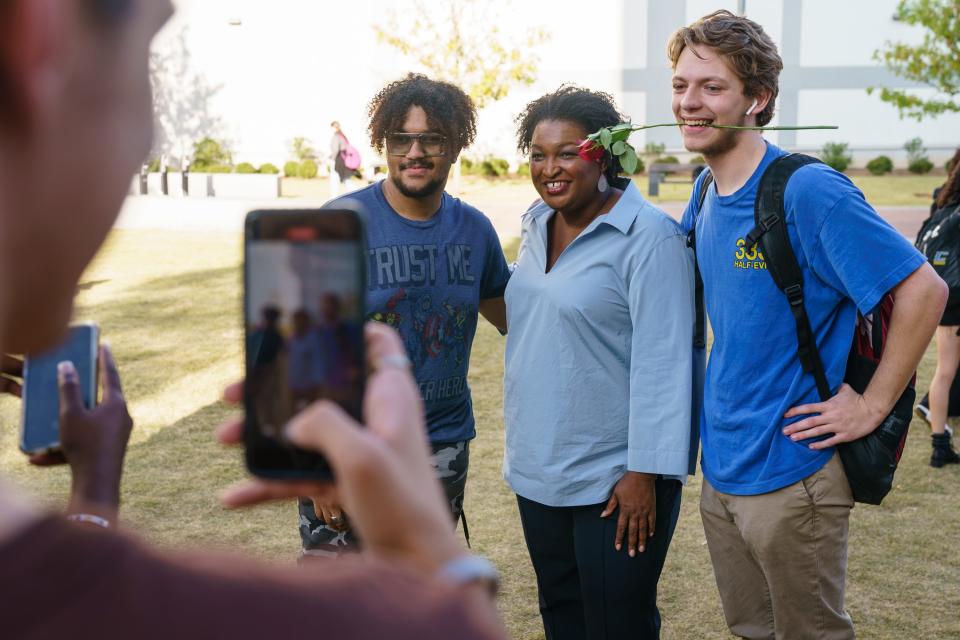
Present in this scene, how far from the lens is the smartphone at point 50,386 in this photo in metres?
1.27

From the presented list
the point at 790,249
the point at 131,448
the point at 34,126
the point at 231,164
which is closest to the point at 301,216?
the point at 34,126

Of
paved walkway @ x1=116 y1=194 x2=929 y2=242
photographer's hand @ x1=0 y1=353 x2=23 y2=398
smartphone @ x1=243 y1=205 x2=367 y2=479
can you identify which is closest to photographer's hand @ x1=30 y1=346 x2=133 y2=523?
photographer's hand @ x1=0 y1=353 x2=23 y2=398

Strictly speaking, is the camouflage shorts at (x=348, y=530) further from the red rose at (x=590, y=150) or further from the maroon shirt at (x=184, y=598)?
the maroon shirt at (x=184, y=598)

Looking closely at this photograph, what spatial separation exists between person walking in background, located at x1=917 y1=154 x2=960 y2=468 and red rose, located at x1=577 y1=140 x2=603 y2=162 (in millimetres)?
3784

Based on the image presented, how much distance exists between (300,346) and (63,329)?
30cm

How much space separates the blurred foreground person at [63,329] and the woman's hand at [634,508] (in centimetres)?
264

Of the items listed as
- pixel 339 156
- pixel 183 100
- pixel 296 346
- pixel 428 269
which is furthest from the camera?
pixel 183 100

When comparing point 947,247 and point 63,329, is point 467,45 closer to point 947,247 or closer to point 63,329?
point 947,247

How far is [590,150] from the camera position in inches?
135

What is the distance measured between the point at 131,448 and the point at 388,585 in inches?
247

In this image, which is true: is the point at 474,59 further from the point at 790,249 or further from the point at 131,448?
the point at 790,249

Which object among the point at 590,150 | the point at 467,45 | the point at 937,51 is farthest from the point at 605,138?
the point at 467,45

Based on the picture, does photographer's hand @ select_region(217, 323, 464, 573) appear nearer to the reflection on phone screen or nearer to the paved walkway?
the reflection on phone screen

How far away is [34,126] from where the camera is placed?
60 cm
